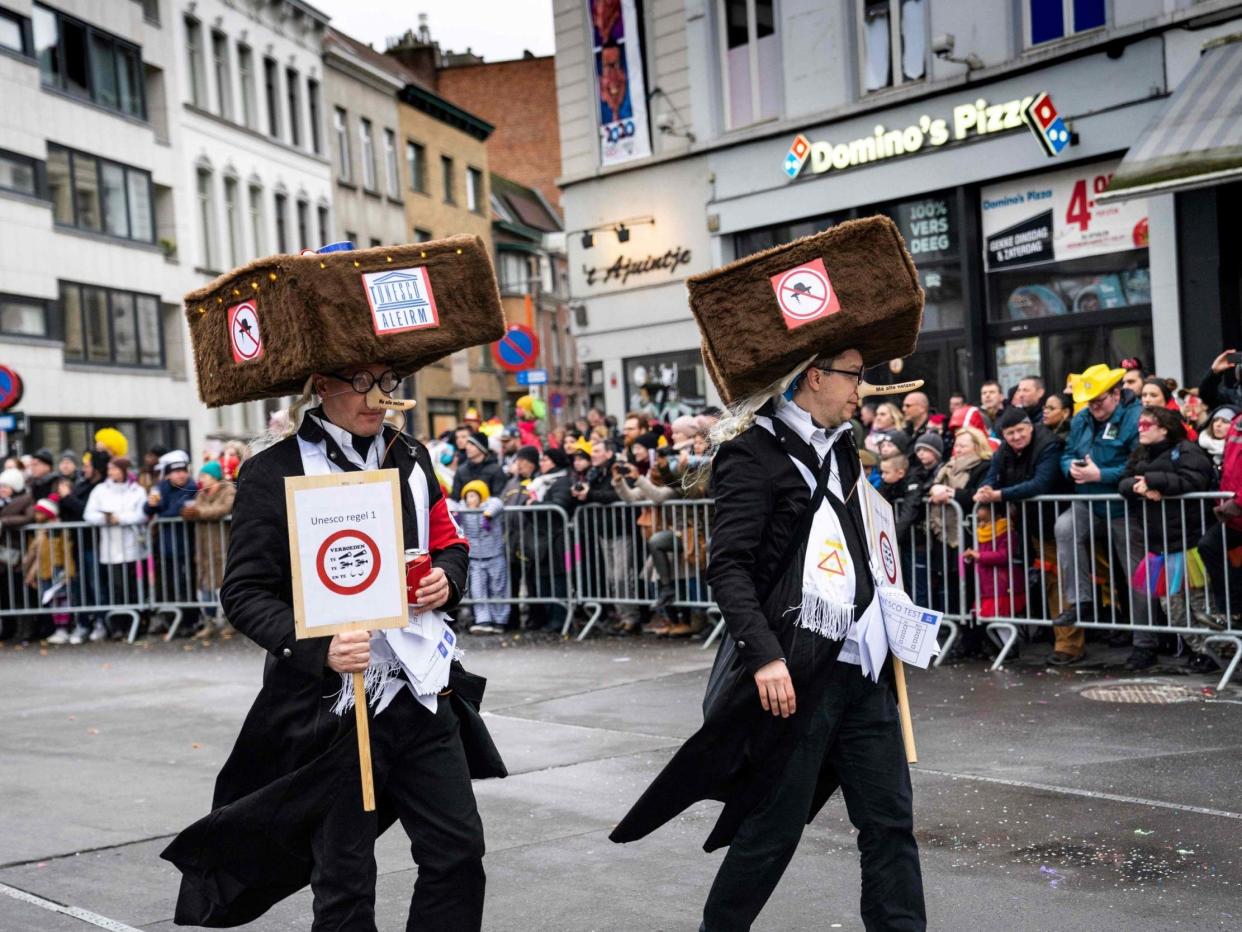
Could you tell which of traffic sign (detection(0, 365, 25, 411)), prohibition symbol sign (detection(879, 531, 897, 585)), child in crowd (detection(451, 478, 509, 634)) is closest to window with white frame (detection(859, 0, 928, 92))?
child in crowd (detection(451, 478, 509, 634))

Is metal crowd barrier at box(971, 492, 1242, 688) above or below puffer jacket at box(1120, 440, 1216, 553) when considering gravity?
below

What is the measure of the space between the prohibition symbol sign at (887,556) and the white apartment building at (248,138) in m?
33.6

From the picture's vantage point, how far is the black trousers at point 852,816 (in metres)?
4.34

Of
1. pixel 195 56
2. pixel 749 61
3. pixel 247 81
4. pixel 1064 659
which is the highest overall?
pixel 195 56

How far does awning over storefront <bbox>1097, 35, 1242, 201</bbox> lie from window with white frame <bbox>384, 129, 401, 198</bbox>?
36530 mm

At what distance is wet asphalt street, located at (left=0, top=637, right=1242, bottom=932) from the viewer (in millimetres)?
5488

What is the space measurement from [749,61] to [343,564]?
18.6 m

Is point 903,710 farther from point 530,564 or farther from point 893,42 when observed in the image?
point 893,42

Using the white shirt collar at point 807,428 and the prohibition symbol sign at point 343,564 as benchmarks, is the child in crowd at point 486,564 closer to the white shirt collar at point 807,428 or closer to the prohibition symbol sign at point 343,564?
the white shirt collar at point 807,428

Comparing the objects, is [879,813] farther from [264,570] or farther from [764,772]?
[264,570]

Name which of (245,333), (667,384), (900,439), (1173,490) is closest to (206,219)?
(667,384)

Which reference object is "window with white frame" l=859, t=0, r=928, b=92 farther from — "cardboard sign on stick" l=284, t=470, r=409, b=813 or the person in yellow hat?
"cardboard sign on stick" l=284, t=470, r=409, b=813

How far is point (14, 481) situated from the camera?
668 inches

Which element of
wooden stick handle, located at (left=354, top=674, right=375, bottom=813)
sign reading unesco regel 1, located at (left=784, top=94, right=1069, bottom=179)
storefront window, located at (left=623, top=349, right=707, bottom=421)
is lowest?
wooden stick handle, located at (left=354, top=674, right=375, bottom=813)
